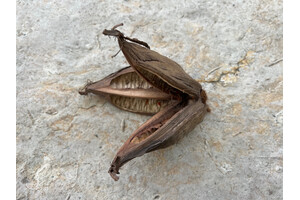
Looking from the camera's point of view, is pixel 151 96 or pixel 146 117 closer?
pixel 151 96

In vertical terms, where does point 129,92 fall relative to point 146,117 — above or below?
above

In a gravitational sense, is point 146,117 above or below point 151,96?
below

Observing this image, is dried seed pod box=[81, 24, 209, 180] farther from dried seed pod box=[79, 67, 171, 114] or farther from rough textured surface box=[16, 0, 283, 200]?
rough textured surface box=[16, 0, 283, 200]

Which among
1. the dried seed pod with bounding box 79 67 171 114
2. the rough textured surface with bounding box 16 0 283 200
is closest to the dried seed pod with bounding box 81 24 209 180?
the dried seed pod with bounding box 79 67 171 114

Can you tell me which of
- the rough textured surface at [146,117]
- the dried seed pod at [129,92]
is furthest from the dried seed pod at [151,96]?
the rough textured surface at [146,117]

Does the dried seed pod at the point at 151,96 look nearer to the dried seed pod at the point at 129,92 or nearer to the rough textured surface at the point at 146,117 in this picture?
the dried seed pod at the point at 129,92
